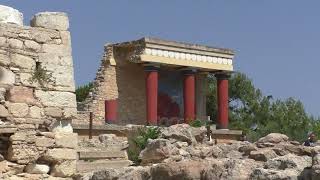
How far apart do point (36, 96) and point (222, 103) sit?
24.7 meters

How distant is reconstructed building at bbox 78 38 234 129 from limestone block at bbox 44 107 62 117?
20103mm

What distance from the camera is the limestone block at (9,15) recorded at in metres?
8.93

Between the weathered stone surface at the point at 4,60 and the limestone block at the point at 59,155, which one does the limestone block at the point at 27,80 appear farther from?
the limestone block at the point at 59,155

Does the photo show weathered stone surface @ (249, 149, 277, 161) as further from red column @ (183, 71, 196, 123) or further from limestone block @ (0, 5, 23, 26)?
red column @ (183, 71, 196, 123)

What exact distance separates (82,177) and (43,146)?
729 mm

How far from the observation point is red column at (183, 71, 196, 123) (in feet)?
103

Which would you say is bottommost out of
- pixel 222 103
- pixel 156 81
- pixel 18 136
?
pixel 18 136

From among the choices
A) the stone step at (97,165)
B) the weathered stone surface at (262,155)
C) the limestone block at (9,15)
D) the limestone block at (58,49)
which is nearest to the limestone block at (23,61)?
the limestone block at (58,49)

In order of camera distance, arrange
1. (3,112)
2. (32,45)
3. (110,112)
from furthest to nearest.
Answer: (110,112), (32,45), (3,112)

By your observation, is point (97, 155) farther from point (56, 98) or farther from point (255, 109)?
point (255, 109)

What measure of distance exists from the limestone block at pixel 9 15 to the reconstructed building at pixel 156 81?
66.5ft

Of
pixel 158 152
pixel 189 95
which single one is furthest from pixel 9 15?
pixel 189 95

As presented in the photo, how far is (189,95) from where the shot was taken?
104 feet

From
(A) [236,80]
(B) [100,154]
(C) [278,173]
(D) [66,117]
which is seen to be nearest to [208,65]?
(A) [236,80]
